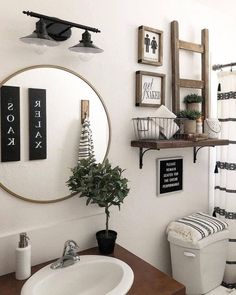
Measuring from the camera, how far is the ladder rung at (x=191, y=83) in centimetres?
188

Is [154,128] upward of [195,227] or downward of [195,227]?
upward

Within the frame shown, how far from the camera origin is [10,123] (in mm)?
1281

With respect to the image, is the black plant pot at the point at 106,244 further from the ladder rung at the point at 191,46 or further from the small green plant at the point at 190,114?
the ladder rung at the point at 191,46

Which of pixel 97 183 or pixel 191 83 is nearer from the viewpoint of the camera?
pixel 97 183

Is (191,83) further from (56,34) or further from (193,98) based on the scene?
(56,34)

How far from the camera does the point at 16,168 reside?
1.31 meters

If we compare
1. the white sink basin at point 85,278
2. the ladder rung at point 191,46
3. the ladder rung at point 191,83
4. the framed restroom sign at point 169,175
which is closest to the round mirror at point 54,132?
the white sink basin at point 85,278

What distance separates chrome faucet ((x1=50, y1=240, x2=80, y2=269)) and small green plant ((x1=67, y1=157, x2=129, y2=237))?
24cm

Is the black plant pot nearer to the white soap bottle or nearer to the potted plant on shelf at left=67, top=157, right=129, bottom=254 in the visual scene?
the potted plant on shelf at left=67, top=157, right=129, bottom=254

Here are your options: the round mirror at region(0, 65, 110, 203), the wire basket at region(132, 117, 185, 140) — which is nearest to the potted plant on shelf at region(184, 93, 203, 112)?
the wire basket at region(132, 117, 185, 140)

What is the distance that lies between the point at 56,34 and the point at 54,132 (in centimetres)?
50

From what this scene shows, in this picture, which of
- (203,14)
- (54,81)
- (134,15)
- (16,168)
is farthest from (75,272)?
(203,14)

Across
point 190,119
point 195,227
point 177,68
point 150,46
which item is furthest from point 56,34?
point 195,227

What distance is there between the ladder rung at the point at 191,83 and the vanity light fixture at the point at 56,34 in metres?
0.75
